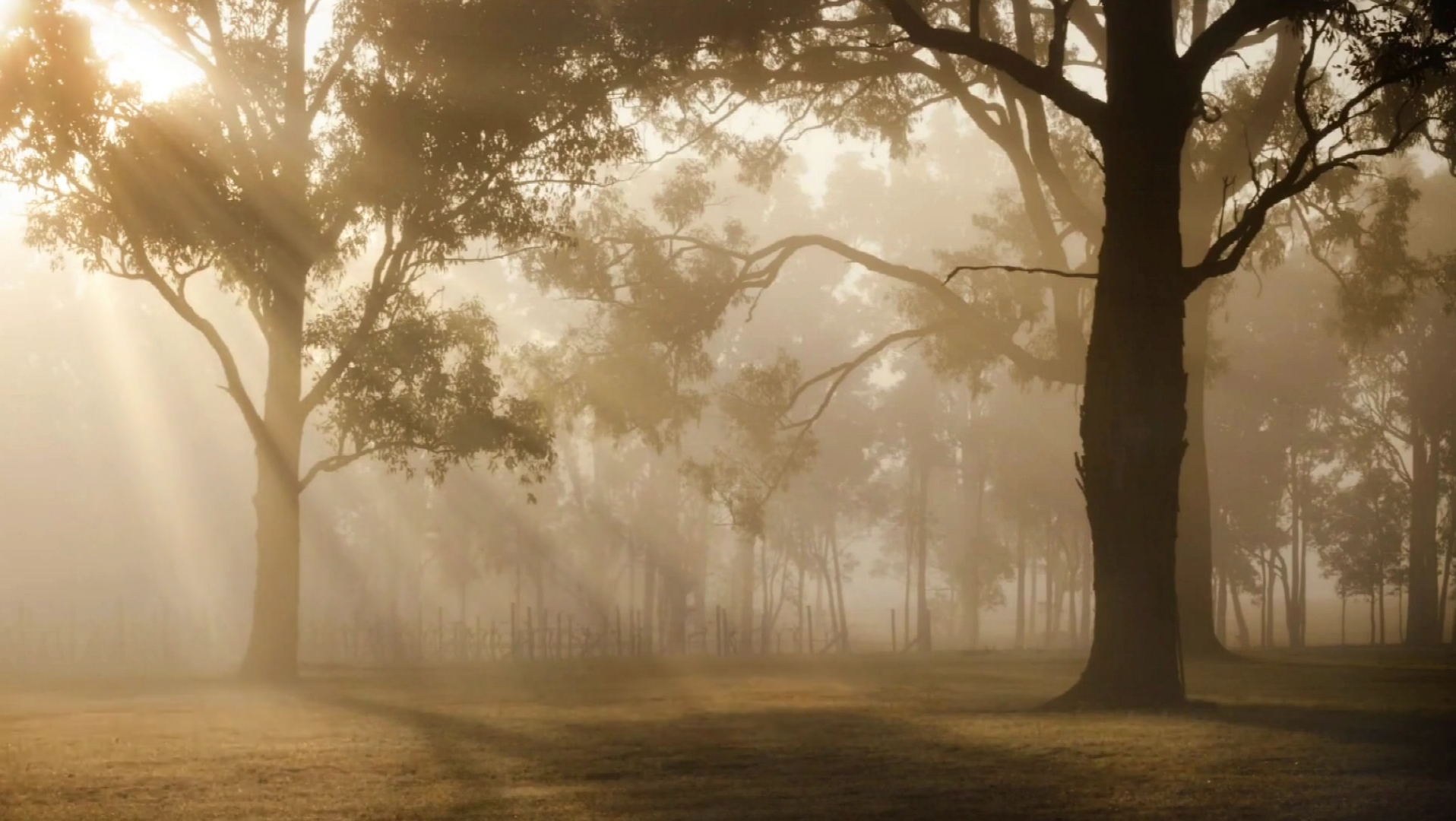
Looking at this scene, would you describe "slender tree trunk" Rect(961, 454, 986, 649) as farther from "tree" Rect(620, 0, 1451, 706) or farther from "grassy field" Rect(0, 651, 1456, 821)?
"tree" Rect(620, 0, 1451, 706)

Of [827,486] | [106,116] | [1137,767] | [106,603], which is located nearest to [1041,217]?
[106,116]

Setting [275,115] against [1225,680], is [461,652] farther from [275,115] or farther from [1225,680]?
[1225,680]

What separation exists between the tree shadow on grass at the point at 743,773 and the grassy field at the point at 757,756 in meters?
0.03

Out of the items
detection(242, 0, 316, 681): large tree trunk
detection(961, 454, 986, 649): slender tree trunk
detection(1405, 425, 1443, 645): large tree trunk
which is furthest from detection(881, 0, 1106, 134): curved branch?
detection(961, 454, 986, 649): slender tree trunk

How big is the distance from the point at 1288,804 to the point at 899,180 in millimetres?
60053

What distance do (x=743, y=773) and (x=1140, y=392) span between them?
22.2 feet

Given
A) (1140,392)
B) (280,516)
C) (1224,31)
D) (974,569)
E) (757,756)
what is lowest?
(757,756)

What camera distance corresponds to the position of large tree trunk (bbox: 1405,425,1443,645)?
46.8 m

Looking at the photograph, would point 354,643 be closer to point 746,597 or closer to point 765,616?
point 746,597

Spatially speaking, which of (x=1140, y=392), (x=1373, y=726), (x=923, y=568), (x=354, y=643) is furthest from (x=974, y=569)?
(x=1373, y=726)

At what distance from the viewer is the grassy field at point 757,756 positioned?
1011cm

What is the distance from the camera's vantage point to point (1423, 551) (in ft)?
154

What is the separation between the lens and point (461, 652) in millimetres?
45906

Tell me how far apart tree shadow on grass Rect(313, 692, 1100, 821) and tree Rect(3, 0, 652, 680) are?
957 cm
